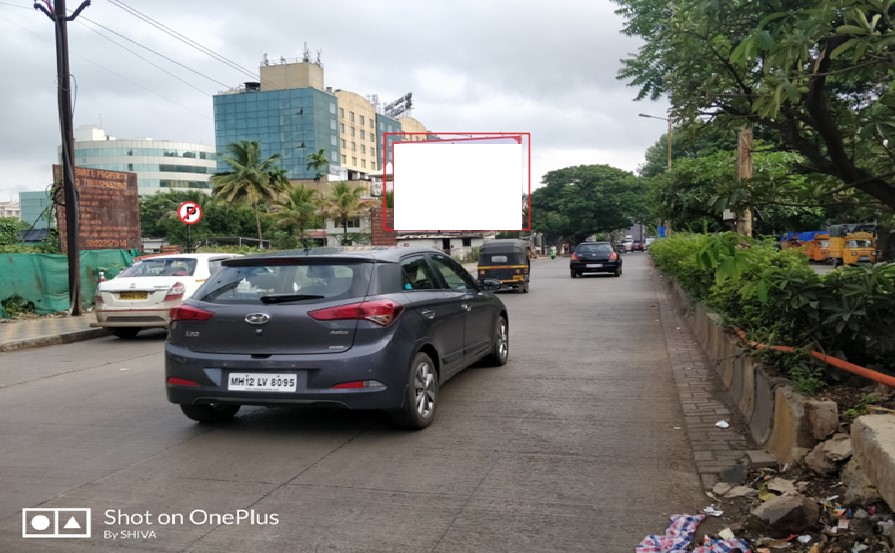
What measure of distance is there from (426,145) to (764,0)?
1401 centimetres

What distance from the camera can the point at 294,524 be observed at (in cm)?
388

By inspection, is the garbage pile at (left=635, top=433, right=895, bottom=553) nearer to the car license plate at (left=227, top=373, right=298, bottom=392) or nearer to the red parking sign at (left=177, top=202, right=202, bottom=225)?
the car license plate at (left=227, top=373, right=298, bottom=392)

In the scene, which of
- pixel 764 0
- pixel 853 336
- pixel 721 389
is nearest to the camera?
pixel 764 0

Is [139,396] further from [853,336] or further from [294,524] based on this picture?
[853,336]

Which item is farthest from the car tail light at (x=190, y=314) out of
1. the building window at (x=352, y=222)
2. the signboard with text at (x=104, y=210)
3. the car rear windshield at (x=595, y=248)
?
the building window at (x=352, y=222)

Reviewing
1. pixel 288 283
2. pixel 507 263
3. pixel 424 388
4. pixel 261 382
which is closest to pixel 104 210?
pixel 507 263

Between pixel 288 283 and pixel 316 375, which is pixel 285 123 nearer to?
pixel 288 283

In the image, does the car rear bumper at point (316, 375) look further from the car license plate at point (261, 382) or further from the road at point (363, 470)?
the road at point (363, 470)

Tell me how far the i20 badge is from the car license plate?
0.39 metres

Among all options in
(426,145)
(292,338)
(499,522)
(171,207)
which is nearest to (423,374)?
(292,338)

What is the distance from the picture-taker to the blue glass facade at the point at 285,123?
99.4m

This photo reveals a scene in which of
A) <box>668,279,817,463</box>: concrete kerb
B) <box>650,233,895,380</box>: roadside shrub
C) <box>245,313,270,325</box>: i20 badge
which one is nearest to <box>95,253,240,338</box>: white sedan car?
<box>245,313,270,325</box>: i20 badge

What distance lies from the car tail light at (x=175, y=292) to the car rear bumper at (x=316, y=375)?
23.2ft

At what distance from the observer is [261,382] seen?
5.38 metres
